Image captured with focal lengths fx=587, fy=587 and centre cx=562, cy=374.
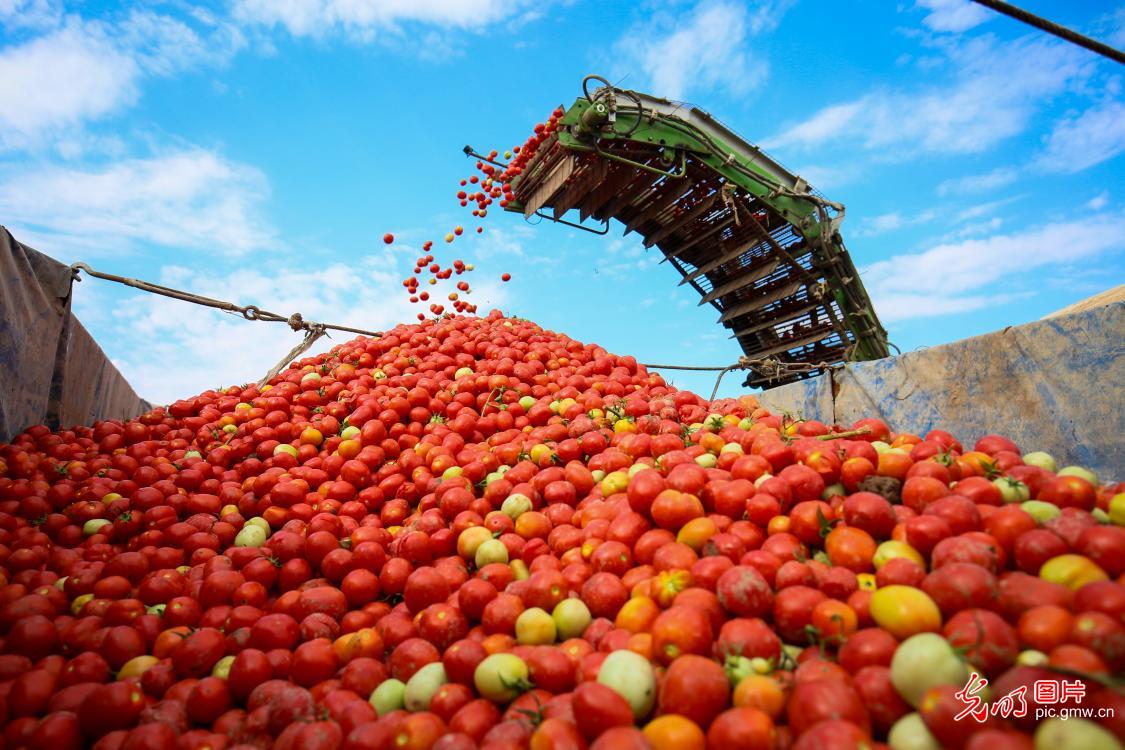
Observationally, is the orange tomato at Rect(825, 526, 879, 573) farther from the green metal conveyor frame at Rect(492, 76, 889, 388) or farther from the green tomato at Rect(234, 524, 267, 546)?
the green metal conveyor frame at Rect(492, 76, 889, 388)

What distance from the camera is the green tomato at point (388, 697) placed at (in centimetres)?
256

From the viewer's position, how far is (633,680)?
2.14m

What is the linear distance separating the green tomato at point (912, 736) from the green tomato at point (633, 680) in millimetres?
774

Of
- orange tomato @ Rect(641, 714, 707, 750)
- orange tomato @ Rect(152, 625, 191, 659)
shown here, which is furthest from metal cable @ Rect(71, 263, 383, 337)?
orange tomato @ Rect(641, 714, 707, 750)

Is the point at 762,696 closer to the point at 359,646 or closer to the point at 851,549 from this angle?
the point at 851,549

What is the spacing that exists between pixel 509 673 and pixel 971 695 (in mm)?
1582

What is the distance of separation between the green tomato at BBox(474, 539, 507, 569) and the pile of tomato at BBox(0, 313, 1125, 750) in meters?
0.03

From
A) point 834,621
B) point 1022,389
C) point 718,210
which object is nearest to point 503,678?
point 834,621

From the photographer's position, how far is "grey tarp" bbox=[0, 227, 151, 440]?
5.55m

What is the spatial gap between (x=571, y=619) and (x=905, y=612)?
4.51ft

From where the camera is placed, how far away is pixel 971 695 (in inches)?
68.4

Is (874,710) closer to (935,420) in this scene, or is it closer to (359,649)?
(359,649)

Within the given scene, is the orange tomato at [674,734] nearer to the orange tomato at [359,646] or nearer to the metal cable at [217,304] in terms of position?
the orange tomato at [359,646]

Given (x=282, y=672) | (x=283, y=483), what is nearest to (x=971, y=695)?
(x=282, y=672)
